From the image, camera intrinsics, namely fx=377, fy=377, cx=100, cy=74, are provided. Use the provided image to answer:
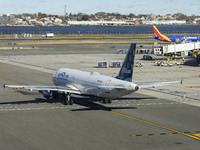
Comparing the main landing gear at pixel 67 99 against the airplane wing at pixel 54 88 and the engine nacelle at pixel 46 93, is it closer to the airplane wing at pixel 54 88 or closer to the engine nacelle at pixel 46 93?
the airplane wing at pixel 54 88

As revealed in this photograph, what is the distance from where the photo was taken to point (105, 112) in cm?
4484

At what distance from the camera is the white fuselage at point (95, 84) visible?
4262 cm

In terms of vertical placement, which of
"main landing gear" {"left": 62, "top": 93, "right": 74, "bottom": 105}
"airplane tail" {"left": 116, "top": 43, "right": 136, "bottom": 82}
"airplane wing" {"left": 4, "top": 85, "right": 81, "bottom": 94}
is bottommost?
"main landing gear" {"left": 62, "top": 93, "right": 74, "bottom": 105}

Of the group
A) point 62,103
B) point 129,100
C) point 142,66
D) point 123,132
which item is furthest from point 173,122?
point 142,66

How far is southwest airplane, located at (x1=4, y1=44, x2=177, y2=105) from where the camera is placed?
43094mm

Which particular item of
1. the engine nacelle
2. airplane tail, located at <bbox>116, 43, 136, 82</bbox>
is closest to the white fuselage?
airplane tail, located at <bbox>116, 43, 136, 82</bbox>

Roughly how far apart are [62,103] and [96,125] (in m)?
12.5

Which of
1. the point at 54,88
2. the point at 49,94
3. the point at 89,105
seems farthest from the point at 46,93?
Result: the point at 89,105

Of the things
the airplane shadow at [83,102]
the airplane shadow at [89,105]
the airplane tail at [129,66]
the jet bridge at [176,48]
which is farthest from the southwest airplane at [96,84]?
the jet bridge at [176,48]

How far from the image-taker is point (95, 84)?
151ft

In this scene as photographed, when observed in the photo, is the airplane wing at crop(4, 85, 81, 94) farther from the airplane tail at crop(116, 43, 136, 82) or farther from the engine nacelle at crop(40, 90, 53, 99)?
the airplane tail at crop(116, 43, 136, 82)

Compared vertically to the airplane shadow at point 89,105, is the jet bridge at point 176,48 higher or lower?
higher

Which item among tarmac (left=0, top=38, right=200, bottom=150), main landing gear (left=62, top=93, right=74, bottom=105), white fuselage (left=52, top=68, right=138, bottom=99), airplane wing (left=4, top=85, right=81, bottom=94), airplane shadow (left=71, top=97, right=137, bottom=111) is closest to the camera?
tarmac (left=0, top=38, right=200, bottom=150)

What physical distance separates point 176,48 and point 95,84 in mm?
80744
